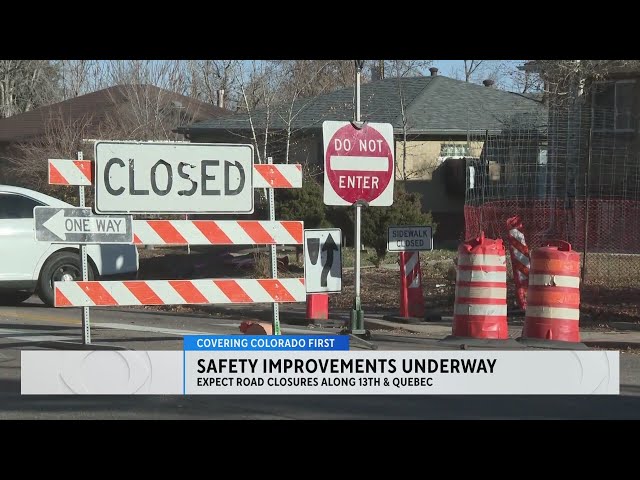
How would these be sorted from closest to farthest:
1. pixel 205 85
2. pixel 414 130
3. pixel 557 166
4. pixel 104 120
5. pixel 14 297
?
pixel 14 297 < pixel 557 166 < pixel 414 130 < pixel 104 120 < pixel 205 85

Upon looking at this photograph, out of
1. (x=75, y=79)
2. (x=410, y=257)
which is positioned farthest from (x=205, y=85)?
(x=410, y=257)

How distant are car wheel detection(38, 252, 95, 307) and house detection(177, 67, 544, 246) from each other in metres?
14.2

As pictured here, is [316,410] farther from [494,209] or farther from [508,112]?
[508,112]

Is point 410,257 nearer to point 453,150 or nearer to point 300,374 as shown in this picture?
point 300,374

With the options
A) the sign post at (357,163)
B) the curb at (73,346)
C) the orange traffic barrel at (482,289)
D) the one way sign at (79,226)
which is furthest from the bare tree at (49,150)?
the orange traffic barrel at (482,289)

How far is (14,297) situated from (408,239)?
264 inches

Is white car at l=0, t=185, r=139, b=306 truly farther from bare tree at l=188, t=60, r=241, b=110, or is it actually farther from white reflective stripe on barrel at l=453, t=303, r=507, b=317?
bare tree at l=188, t=60, r=241, b=110

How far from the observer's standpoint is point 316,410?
7562mm

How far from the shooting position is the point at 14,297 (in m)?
15.5

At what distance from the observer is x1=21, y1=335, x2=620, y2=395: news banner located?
7.54m

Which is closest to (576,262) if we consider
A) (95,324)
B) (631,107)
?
(95,324)

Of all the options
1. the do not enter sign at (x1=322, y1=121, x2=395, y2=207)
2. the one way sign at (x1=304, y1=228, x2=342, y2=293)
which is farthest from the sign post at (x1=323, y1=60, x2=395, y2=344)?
→ the one way sign at (x1=304, y1=228, x2=342, y2=293)

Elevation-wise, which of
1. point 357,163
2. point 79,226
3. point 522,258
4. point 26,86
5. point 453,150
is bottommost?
point 522,258

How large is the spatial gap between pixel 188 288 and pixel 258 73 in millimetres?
19909
